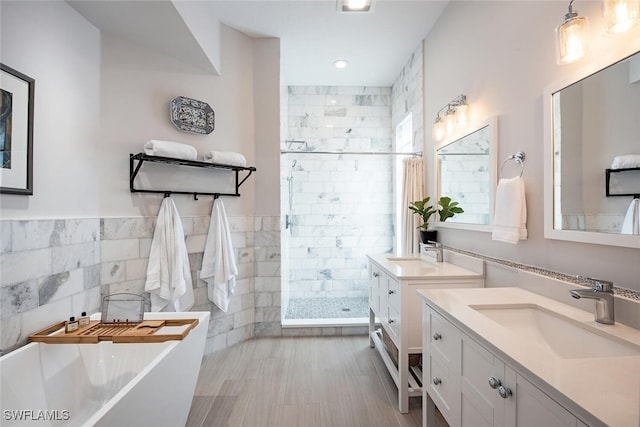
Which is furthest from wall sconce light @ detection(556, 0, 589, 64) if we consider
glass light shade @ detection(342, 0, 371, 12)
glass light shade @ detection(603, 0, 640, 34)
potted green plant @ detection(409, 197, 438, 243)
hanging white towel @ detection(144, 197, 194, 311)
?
hanging white towel @ detection(144, 197, 194, 311)

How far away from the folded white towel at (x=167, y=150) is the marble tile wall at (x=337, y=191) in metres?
2.03

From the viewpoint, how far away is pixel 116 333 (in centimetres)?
161

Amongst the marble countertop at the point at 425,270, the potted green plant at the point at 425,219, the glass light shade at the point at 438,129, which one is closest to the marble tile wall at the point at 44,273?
the marble countertop at the point at 425,270

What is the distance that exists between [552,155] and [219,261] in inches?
94.9

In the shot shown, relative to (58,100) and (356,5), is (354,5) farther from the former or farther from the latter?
(58,100)

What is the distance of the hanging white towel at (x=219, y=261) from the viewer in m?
2.61

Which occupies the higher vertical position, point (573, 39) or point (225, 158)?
point (573, 39)

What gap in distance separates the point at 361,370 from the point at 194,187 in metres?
2.10

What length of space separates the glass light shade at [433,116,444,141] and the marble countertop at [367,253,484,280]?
1072 mm

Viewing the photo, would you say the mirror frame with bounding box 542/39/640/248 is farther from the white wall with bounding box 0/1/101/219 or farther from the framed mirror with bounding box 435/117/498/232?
the white wall with bounding box 0/1/101/219

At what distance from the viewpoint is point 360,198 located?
436 cm

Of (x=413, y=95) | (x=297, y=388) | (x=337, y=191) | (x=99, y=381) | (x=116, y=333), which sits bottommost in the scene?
(x=297, y=388)

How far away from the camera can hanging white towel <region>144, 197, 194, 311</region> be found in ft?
7.50

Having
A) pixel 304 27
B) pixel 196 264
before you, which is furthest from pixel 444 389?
pixel 304 27
